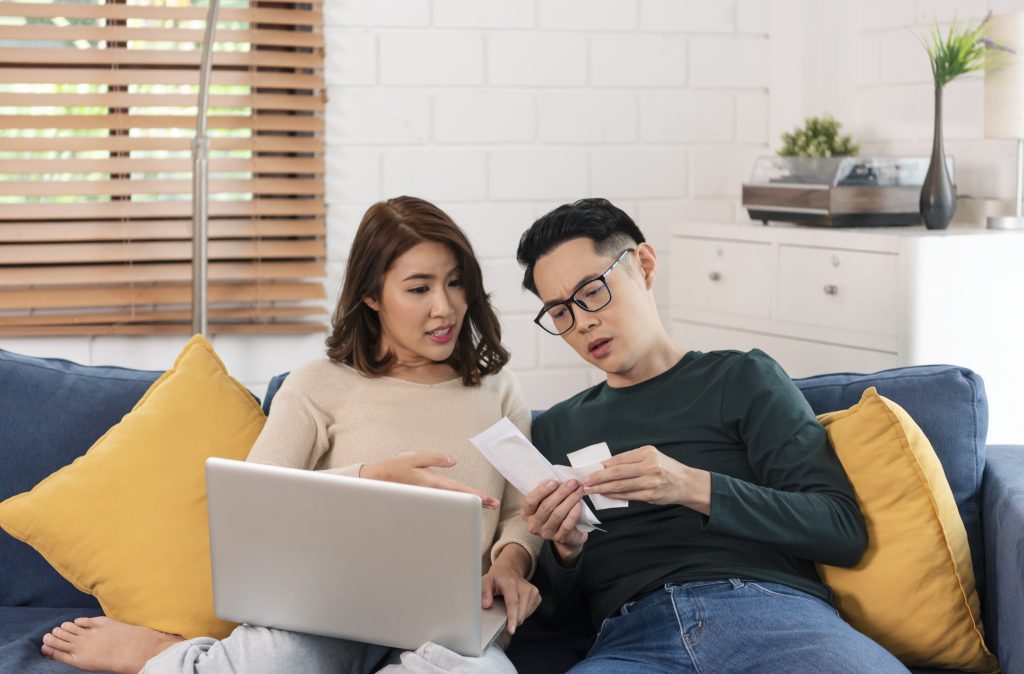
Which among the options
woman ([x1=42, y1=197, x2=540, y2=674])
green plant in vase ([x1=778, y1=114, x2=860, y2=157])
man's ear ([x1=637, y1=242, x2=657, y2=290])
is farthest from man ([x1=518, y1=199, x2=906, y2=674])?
green plant in vase ([x1=778, y1=114, x2=860, y2=157])

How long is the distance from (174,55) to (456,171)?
780 millimetres

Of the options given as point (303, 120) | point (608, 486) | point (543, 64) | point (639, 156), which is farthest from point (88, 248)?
point (608, 486)

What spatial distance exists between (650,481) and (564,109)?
185 centimetres

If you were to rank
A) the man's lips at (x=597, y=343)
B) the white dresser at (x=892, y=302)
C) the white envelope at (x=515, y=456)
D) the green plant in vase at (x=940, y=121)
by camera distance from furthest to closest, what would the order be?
the green plant in vase at (x=940, y=121) → the white dresser at (x=892, y=302) → the man's lips at (x=597, y=343) → the white envelope at (x=515, y=456)

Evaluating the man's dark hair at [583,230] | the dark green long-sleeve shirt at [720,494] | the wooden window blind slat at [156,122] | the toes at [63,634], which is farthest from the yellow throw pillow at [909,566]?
the wooden window blind slat at [156,122]

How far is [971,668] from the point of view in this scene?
5.79 ft

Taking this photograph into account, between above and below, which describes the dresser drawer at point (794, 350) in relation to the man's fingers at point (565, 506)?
above

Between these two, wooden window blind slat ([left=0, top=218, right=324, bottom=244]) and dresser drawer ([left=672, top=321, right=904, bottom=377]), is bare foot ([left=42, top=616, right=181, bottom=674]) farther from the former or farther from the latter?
dresser drawer ([left=672, top=321, right=904, bottom=377])

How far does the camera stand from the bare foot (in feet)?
5.96

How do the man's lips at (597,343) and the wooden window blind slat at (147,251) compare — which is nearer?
the man's lips at (597,343)

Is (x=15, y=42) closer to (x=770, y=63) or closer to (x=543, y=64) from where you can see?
(x=543, y=64)

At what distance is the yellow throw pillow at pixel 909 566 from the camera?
1.75 meters

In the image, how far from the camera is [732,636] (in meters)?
1.64

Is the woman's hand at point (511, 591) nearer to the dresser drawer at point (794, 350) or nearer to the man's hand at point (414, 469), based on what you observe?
the man's hand at point (414, 469)
